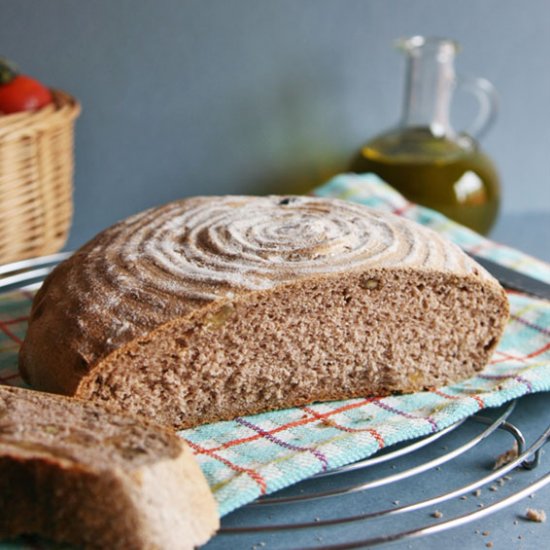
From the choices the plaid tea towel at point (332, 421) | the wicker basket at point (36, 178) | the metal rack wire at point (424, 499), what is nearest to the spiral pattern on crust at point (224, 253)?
the plaid tea towel at point (332, 421)

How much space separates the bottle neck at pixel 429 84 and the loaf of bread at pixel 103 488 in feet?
7.65

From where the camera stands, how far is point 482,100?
168 inches

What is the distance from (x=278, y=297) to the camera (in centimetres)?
247

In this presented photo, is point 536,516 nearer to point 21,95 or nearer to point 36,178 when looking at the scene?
point 36,178

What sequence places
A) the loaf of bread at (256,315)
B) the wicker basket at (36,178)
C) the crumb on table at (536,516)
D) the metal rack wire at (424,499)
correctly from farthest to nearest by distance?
the wicker basket at (36,178) < the loaf of bread at (256,315) < the crumb on table at (536,516) < the metal rack wire at (424,499)

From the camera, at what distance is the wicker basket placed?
337 cm

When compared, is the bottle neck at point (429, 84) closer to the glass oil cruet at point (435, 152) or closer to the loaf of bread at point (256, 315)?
the glass oil cruet at point (435, 152)

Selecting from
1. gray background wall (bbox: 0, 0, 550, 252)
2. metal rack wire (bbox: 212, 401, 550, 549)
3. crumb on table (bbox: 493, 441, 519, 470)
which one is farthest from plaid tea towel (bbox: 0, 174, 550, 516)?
gray background wall (bbox: 0, 0, 550, 252)

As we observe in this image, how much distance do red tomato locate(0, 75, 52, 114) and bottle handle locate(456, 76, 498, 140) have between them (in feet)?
5.84

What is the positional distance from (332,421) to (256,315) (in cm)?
36

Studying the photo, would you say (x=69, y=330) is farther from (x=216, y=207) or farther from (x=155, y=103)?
(x=155, y=103)

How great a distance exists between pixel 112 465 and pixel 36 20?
2407 millimetres

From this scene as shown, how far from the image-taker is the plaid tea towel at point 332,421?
2.21 meters

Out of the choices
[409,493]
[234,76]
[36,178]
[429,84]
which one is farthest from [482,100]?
[409,493]
